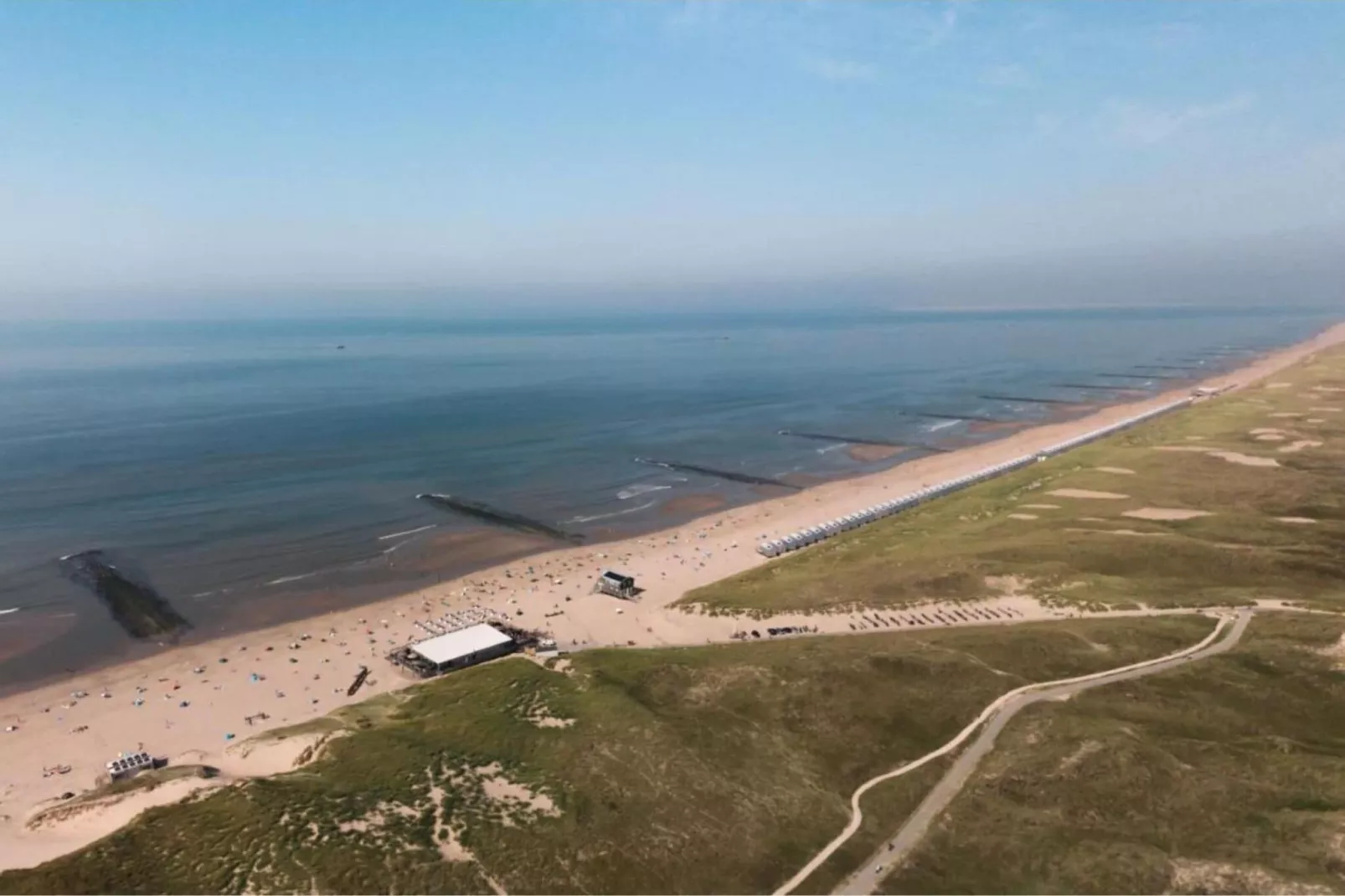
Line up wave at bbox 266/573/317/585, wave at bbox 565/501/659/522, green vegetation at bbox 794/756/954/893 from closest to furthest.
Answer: green vegetation at bbox 794/756/954/893 < wave at bbox 266/573/317/585 < wave at bbox 565/501/659/522

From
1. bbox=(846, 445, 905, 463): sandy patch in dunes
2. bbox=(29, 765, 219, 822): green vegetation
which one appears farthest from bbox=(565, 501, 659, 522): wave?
bbox=(29, 765, 219, 822): green vegetation

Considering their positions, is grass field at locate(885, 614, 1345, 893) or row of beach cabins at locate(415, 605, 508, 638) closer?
grass field at locate(885, 614, 1345, 893)

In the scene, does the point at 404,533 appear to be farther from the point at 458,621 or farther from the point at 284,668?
the point at 284,668

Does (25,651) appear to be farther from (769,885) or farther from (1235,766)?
(1235,766)

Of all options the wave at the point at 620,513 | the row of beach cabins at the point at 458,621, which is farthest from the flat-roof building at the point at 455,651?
the wave at the point at 620,513

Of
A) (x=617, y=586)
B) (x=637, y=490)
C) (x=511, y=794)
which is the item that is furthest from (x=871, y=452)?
(x=511, y=794)

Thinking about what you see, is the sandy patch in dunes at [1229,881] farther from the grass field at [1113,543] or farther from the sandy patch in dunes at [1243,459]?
the sandy patch in dunes at [1243,459]

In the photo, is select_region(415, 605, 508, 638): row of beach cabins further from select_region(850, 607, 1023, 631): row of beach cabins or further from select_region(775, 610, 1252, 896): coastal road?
select_region(775, 610, 1252, 896): coastal road
